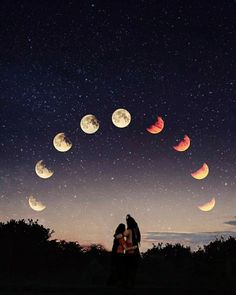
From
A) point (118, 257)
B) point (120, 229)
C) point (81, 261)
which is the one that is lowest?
point (118, 257)

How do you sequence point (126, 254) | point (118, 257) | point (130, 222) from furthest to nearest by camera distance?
point (118, 257) → point (126, 254) → point (130, 222)

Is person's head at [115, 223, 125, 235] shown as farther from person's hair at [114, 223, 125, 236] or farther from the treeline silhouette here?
the treeline silhouette

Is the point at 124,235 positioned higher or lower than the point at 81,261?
lower

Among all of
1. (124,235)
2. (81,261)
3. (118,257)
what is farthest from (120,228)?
(81,261)

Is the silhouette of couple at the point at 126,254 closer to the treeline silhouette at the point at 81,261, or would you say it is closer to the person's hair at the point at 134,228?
the person's hair at the point at 134,228

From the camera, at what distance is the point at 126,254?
46.8 ft

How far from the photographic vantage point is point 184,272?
25578 millimetres

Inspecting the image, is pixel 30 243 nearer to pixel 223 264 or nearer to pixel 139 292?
pixel 223 264

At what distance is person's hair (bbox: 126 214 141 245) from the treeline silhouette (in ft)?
25.1

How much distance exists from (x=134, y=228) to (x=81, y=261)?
784 inches

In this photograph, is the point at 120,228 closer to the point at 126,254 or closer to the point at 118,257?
the point at 126,254

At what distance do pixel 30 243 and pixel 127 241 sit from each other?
56.6 feet

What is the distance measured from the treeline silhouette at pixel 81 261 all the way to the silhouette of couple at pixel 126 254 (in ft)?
22.7

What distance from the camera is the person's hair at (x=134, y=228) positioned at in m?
13.5
